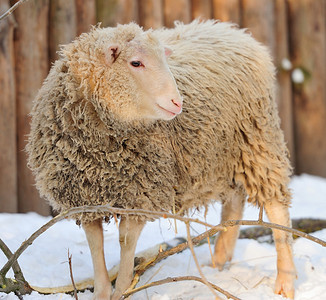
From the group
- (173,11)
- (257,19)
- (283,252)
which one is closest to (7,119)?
(173,11)

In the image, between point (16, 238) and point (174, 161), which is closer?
point (174, 161)

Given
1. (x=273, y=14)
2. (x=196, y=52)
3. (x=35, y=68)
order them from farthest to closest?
(x=273, y=14)
(x=35, y=68)
(x=196, y=52)

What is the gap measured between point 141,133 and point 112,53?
0.50 metres

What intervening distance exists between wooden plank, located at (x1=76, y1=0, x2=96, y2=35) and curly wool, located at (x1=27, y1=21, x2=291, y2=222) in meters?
1.77

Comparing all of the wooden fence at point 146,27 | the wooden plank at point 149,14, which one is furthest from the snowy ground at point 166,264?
the wooden plank at point 149,14

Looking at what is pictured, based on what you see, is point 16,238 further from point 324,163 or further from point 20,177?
point 324,163

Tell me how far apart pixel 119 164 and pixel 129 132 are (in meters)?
0.20

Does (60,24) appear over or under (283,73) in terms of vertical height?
over

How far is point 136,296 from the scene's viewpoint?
11.7 feet

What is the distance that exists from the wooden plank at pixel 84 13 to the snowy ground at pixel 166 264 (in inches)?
78.3

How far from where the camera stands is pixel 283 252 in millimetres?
4012

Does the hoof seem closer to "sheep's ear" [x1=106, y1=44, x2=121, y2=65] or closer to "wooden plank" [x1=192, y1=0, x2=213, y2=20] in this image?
"sheep's ear" [x1=106, y1=44, x2=121, y2=65]

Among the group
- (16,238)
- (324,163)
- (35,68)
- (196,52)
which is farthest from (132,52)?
(324,163)

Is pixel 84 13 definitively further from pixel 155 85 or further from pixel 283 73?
pixel 283 73
